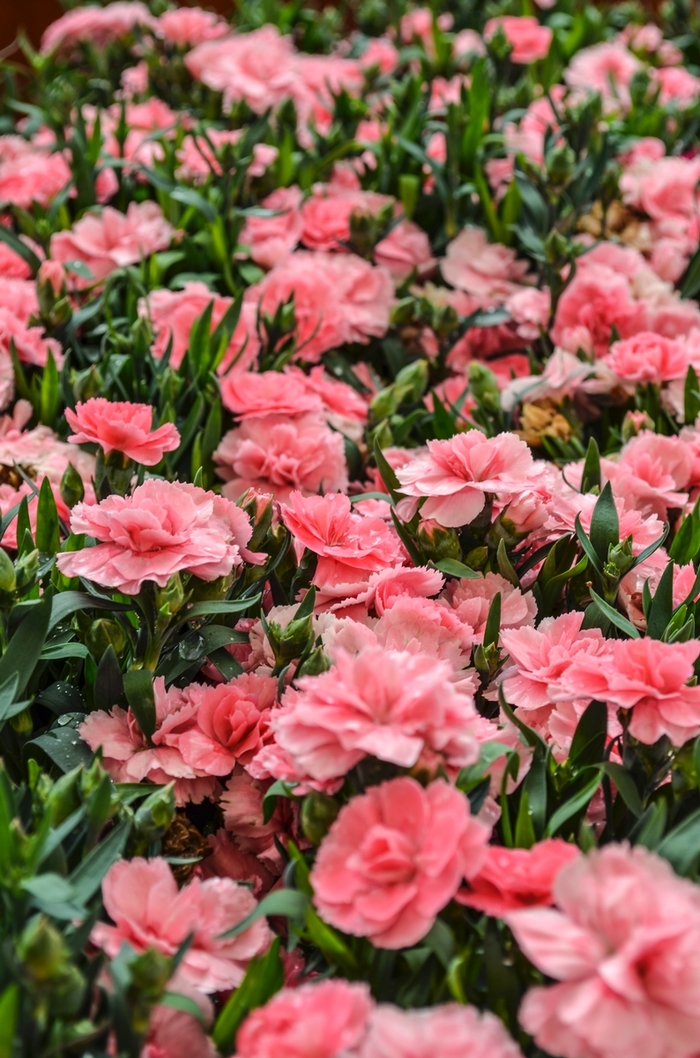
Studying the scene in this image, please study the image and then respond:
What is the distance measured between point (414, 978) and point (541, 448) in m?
0.71

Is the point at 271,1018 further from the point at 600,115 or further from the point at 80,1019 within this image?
the point at 600,115

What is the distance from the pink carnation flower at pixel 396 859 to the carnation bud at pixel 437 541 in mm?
335

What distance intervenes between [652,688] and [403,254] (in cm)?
92

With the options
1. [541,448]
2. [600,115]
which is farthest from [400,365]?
[600,115]

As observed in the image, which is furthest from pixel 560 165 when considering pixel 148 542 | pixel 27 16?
pixel 27 16

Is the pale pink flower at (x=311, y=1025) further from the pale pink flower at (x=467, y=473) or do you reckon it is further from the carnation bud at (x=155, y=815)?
the pale pink flower at (x=467, y=473)

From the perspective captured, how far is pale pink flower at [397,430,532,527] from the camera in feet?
2.80

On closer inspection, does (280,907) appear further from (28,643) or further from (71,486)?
(71,486)

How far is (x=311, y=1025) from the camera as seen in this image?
1.74 feet

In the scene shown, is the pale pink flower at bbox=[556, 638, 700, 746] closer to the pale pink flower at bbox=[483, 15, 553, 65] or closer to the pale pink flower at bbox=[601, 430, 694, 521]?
the pale pink flower at bbox=[601, 430, 694, 521]

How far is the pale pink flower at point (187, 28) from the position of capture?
1964 millimetres

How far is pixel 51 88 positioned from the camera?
1896mm

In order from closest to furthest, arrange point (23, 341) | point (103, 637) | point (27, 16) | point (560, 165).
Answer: point (103, 637)
point (23, 341)
point (560, 165)
point (27, 16)

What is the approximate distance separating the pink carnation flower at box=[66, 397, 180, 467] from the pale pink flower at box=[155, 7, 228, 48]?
1.32 metres
